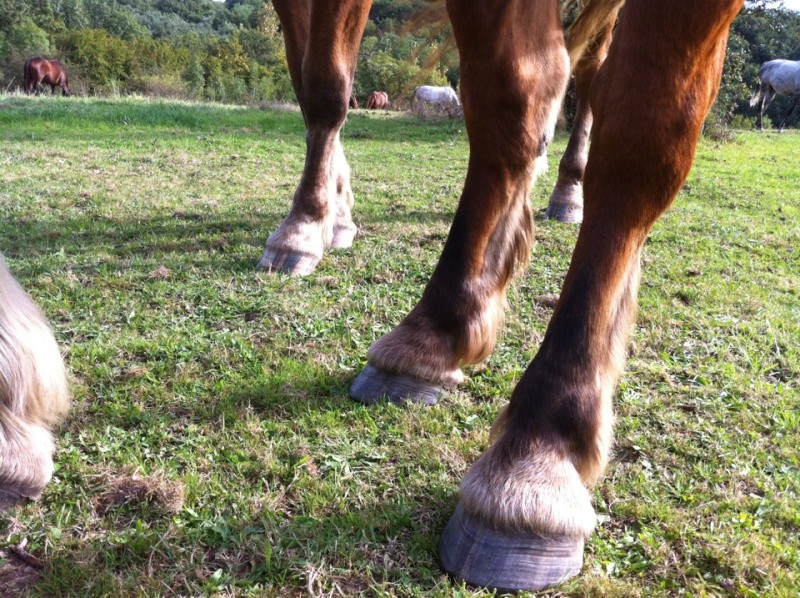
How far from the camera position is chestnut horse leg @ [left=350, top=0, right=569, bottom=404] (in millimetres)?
1615

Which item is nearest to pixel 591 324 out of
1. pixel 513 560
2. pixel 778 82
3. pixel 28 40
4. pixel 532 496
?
Answer: pixel 532 496

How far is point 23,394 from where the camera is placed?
1247 millimetres

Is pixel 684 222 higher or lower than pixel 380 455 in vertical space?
higher

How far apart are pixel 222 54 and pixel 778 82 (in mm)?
32137

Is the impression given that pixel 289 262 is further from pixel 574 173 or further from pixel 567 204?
pixel 574 173

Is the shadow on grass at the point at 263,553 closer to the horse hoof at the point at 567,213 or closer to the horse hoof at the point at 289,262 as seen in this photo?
the horse hoof at the point at 289,262

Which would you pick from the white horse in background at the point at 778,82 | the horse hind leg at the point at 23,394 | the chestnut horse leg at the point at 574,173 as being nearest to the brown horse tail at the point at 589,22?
the chestnut horse leg at the point at 574,173

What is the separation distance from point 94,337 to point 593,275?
1.69 metres

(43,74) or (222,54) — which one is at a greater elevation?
(222,54)

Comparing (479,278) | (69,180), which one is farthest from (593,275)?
(69,180)

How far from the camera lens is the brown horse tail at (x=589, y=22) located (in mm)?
2283

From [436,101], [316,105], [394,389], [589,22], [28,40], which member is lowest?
[394,389]

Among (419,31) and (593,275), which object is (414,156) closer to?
(419,31)

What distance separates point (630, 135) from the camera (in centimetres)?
111
